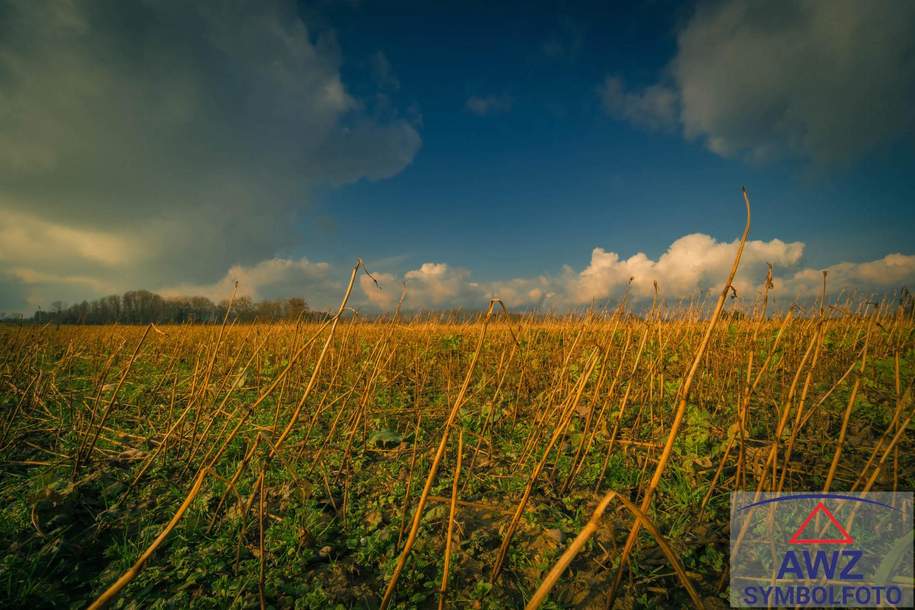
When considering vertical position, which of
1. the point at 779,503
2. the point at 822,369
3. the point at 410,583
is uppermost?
the point at 822,369

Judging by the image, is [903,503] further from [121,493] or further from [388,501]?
[121,493]

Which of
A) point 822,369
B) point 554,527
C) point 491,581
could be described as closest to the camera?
point 491,581

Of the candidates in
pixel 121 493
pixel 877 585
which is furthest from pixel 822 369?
pixel 121 493

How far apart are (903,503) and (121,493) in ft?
14.6

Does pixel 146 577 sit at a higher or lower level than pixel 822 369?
lower

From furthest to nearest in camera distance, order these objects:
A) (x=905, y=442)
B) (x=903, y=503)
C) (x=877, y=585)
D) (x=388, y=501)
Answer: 1. (x=905, y=442)
2. (x=388, y=501)
3. (x=903, y=503)
4. (x=877, y=585)

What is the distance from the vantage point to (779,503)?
191 centimetres
